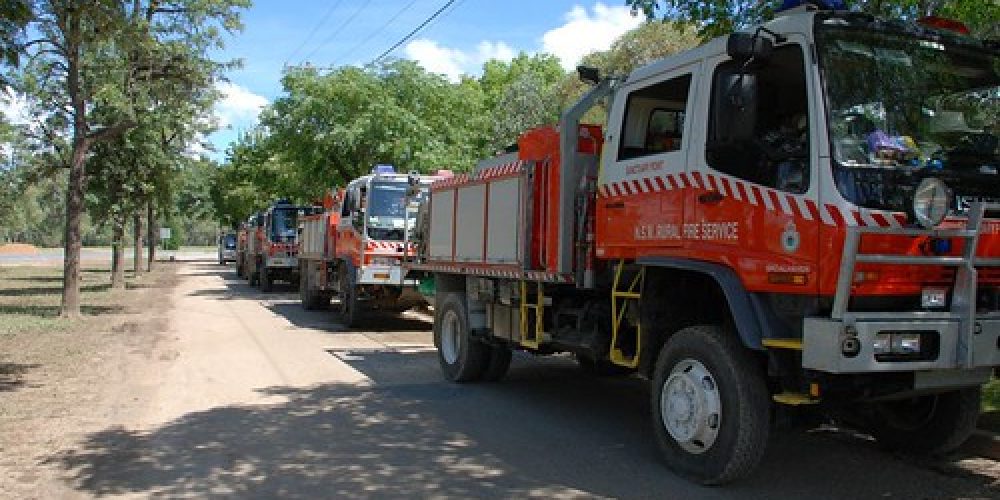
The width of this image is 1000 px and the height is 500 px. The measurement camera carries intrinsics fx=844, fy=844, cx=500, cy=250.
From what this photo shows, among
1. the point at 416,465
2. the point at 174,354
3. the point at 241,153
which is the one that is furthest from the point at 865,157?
the point at 241,153

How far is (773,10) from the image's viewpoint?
8.11m

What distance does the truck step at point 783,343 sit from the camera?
493 cm

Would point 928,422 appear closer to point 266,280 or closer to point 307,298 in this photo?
point 307,298

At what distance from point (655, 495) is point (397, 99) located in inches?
742

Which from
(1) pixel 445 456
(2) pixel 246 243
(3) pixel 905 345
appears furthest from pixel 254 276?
(3) pixel 905 345

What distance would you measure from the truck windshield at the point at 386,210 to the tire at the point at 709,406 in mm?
9856

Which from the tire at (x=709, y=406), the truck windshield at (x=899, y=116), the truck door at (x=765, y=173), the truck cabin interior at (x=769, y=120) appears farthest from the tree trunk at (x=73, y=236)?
the truck windshield at (x=899, y=116)

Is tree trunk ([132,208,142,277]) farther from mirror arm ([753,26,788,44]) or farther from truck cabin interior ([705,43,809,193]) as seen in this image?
mirror arm ([753,26,788,44])

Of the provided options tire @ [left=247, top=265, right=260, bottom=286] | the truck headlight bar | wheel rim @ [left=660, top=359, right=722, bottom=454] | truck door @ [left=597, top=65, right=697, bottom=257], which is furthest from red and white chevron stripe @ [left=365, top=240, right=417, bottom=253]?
tire @ [left=247, top=265, right=260, bottom=286]

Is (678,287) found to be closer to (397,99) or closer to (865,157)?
(865,157)

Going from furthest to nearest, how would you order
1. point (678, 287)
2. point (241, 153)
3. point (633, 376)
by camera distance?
point (241, 153)
point (633, 376)
point (678, 287)

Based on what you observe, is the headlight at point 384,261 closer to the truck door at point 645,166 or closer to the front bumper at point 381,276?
the front bumper at point 381,276

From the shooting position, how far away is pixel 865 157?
493 centimetres

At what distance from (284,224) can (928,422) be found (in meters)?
24.1
